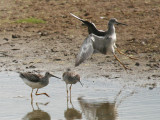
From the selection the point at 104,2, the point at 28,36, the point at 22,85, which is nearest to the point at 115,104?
the point at 22,85

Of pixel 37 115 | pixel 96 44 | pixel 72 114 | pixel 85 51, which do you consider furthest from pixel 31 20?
pixel 72 114

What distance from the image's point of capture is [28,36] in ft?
51.5

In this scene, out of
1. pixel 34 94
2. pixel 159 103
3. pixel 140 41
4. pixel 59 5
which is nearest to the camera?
pixel 159 103

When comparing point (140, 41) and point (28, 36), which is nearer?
point (140, 41)

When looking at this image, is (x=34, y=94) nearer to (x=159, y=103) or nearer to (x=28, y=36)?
(x=159, y=103)

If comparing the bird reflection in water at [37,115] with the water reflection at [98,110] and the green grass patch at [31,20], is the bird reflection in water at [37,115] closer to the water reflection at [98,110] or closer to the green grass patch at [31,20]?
the water reflection at [98,110]

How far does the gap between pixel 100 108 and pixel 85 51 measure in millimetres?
1531

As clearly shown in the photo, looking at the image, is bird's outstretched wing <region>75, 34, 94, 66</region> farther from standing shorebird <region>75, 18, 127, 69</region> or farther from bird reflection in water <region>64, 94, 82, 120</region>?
bird reflection in water <region>64, 94, 82, 120</region>

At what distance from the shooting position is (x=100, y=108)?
9.32m

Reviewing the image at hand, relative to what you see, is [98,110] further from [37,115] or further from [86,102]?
[37,115]

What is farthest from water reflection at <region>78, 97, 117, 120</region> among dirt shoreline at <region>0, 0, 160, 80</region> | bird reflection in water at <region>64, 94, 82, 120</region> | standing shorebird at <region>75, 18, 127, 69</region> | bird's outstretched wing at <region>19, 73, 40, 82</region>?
dirt shoreline at <region>0, 0, 160, 80</region>

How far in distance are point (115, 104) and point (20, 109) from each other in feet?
6.19


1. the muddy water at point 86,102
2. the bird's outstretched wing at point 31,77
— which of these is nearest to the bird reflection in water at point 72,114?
the muddy water at point 86,102

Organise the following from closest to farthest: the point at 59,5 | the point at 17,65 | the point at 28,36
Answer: the point at 17,65, the point at 28,36, the point at 59,5
